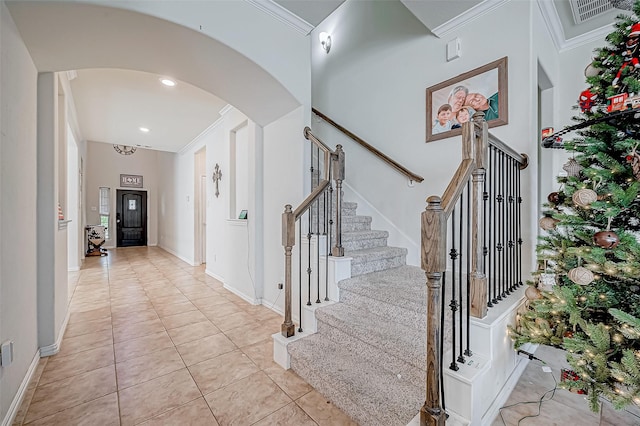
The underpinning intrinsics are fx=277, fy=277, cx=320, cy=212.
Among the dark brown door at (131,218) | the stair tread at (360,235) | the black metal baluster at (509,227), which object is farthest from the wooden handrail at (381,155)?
the dark brown door at (131,218)

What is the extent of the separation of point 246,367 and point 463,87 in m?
3.12

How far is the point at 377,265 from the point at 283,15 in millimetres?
2562

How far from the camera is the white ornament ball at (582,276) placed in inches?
55.1

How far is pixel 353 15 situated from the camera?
409 cm

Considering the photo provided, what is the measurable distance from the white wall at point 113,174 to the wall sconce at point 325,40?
7.52m

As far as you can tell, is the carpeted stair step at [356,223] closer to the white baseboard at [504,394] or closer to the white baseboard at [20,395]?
the white baseboard at [504,394]

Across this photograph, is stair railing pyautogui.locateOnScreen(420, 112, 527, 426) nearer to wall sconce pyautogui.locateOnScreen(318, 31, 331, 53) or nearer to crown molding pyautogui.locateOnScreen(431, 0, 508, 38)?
crown molding pyautogui.locateOnScreen(431, 0, 508, 38)

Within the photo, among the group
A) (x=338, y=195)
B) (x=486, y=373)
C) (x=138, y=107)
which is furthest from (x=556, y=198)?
(x=138, y=107)

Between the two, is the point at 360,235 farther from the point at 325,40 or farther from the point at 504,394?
the point at 325,40

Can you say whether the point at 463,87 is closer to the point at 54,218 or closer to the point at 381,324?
the point at 381,324

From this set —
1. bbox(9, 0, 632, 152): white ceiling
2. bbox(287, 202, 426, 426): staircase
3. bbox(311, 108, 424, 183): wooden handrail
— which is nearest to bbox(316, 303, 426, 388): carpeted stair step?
bbox(287, 202, 426, 426): staircase

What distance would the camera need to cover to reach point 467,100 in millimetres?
2617

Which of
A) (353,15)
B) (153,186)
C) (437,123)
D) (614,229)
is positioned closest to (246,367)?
(614,229)

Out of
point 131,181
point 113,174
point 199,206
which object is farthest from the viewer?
point 131,181
